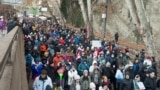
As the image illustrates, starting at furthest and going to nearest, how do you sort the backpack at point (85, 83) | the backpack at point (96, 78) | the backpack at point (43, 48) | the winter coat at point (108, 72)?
the backpack at point (43, 48) < the winter coat at point (108, 72) < the backpack at point (96, 78) < the backpack at point (85, 83)

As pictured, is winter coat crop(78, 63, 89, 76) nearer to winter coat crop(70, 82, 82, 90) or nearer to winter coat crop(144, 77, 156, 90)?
winter coat crop(70, 82, 82, 90)

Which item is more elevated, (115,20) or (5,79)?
(5,79)

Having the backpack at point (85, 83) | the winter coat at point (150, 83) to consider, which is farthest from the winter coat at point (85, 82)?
the winter coat at point (150, 83)

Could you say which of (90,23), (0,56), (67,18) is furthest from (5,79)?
(67,18)

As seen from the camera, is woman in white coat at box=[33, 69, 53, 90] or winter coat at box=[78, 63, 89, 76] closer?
woman in white coat at box=[33, 69, 53, 90]

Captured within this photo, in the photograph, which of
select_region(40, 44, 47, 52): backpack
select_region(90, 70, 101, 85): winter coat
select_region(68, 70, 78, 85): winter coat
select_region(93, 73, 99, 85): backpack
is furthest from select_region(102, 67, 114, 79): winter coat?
select_region(40, 44, 47, 52): backpack

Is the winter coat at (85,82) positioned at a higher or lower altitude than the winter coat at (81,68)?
lower

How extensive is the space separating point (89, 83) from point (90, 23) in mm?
25365

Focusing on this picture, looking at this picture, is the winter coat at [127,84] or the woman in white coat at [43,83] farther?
the winter coat at [127,84]

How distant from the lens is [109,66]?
16453mm

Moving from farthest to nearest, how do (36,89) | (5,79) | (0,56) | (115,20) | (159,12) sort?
(115,20) < (159,12) < (36,89) < (5,79) < (0,56)

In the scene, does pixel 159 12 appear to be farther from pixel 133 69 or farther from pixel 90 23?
pixel 133 69

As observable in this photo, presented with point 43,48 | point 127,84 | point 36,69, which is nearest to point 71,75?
point 36,69

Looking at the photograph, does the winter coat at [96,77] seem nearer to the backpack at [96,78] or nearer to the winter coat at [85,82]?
the backpack at [96,78]
